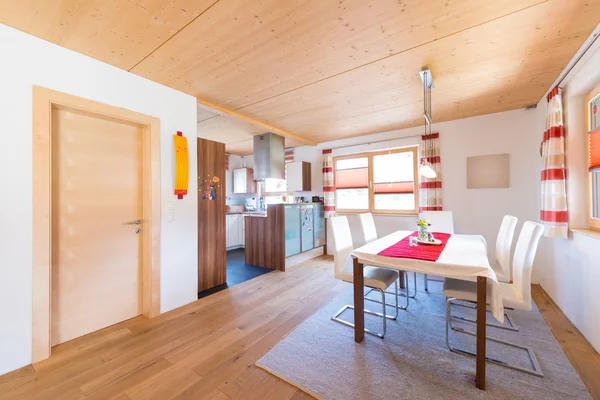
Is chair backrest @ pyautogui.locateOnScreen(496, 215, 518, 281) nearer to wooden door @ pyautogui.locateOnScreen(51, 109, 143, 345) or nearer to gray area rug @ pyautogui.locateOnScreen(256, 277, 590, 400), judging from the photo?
gray area rug @ pyautogui.locateOnScreen(256, 277, 590, 400)

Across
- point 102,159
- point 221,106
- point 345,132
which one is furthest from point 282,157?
point 102,159

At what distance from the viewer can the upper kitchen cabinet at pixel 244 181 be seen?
615 centimetres

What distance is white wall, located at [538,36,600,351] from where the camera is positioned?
6.16 feet

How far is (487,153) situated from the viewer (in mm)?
3500

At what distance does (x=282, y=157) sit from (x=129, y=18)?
3.17 m

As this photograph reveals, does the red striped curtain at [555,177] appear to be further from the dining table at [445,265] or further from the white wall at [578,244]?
the dining table at [445,265]

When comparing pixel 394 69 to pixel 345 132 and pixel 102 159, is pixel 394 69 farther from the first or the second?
pixel 102 159

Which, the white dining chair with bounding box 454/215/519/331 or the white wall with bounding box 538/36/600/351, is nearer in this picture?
the white wall with bounding box 538/36/600/351

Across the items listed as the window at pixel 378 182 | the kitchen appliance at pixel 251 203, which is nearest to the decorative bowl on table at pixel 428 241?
the window at pixel 378 182

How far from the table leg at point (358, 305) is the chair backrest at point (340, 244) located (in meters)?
0.30

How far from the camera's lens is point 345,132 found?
4410mm

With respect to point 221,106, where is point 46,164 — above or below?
below

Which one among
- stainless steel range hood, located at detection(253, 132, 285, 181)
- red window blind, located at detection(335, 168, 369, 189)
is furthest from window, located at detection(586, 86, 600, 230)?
stainless steel range hood, located at detection(253, 132, 285, 181)

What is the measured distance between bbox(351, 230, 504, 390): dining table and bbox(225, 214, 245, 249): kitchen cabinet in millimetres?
3894
